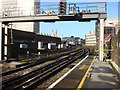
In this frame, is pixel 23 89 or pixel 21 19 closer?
pixel 23 89

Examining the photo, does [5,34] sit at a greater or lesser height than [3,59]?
greater

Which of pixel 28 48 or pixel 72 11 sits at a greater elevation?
pixel 72 11

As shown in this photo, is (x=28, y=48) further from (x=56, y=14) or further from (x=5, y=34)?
(x=56, y=14)

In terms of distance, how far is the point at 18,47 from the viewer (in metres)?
25.6

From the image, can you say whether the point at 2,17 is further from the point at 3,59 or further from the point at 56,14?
the point at 56,14

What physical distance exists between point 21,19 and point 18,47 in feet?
21.2

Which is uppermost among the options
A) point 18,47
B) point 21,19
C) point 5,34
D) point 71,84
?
point 21,19

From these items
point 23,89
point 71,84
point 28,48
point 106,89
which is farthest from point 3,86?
point 28,48

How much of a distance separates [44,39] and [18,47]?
13922mm

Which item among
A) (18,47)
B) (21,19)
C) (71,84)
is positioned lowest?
(71,84)

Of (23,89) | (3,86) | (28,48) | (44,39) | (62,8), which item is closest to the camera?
(23,89)

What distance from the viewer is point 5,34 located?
21.3m

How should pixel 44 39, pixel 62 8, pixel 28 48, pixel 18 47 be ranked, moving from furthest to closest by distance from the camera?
pixel 44 39 → pixel 28 48 → pixel 18 47 → pixel 62 8

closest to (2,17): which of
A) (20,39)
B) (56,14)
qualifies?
(20,39)
